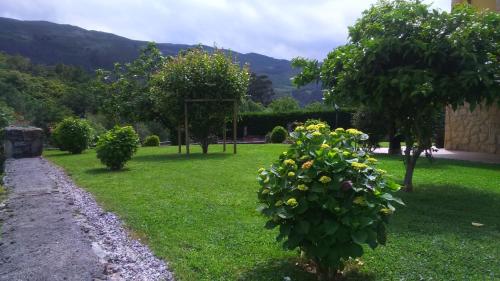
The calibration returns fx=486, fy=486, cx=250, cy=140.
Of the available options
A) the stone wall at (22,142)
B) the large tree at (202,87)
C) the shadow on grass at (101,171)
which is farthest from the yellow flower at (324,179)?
the stone wall at (22,142)

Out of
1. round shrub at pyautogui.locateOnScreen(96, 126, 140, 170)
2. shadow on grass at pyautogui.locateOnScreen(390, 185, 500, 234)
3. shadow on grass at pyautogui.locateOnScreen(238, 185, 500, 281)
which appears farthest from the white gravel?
round shrub at pyautogui.locateOnScreen(96, 126, 140, 170)

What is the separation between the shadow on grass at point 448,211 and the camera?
17.9ft

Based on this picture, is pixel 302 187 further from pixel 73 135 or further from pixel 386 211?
pixel 73 135

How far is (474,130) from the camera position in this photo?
15.4 metres

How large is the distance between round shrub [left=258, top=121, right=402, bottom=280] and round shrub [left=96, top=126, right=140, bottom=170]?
8223mm

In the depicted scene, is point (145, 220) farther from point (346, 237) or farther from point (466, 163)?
point (466, 163)

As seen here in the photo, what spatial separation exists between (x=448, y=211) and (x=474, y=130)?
9975 millimetres

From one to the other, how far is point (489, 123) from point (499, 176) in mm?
5423

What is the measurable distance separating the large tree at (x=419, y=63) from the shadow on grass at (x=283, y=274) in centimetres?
317

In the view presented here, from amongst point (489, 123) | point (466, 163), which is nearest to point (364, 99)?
point (466, 163)

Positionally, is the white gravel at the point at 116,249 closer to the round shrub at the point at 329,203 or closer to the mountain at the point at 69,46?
the round shrub at the point at 329,203

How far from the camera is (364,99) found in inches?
288

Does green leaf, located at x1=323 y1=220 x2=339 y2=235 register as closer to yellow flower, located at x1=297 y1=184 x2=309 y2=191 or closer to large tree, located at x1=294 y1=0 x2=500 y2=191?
yellow flower, located at x1=297 y1=184 x2=309 y2=191

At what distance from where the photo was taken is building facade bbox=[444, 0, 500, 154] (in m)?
14.5
